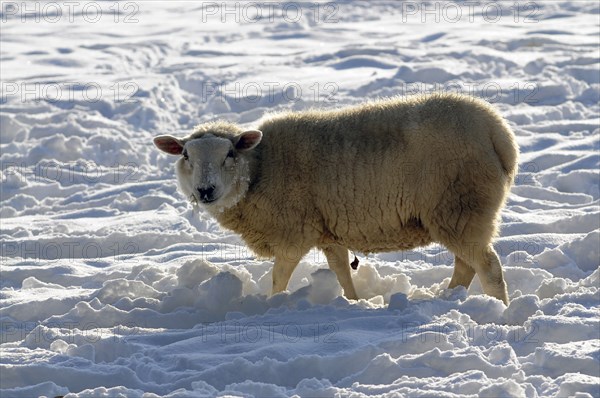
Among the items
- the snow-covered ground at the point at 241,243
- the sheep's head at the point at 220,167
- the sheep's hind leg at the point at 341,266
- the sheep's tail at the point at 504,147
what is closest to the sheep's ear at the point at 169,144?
the sheep's head at the point at 220,167

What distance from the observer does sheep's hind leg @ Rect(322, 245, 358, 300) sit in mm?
7840

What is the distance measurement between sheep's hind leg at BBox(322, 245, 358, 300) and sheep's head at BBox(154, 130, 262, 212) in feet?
2.65

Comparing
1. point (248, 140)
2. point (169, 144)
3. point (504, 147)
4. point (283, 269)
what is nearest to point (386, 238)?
point (283, 269)

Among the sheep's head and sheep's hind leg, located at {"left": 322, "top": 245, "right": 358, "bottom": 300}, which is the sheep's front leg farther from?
the sheep's head

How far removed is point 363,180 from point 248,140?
2.96 feet

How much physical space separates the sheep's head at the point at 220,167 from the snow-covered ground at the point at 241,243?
0.54 meters

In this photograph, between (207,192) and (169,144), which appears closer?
(207,192)

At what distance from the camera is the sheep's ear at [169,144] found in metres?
8.06

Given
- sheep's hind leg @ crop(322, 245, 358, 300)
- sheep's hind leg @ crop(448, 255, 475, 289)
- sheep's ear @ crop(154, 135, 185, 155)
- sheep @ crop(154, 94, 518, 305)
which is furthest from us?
sheep's ear @ crop(154, 135, 185, 155)

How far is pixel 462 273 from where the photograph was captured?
772cm

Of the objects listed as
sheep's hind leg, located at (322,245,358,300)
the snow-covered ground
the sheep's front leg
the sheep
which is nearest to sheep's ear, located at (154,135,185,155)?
the sheep

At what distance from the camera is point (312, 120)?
7.87 metres

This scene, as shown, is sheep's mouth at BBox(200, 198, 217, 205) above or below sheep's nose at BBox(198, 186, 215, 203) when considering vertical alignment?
below

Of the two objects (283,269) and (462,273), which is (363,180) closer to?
(283,269)
